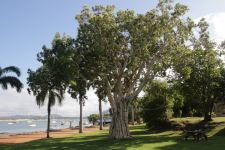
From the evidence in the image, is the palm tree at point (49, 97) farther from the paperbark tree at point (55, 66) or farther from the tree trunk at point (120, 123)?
the tree trunk at point (120, 123)

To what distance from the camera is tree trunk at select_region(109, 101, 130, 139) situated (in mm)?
39125

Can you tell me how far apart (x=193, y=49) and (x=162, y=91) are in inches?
309

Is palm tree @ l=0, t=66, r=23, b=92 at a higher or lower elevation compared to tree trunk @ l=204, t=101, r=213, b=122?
higher

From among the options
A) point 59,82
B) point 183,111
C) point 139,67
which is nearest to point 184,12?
point 139,67

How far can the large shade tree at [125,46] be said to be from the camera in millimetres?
37719

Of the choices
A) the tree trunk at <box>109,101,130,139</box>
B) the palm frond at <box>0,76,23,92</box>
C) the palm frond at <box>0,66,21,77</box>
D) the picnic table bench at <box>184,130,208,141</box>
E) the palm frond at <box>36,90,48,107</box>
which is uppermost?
the palm frond at <box>0,66,21,77</box>

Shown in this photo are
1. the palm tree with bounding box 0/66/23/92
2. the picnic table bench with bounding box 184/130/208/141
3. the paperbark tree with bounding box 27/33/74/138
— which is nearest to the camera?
the picnic table bench with bounding box 184/130/208/141

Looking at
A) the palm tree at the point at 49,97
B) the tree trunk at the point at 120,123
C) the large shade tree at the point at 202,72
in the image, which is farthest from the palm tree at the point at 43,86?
the large shade tree at the point at 202,72

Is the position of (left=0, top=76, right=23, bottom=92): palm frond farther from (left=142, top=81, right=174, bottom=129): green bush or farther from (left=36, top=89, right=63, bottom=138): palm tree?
(left=142, top=81, right=174, bottom=129): green bush

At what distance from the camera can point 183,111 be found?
72938 millimetres

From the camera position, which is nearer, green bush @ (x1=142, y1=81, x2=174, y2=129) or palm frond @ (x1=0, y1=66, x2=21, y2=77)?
palm frond @ (x1=0, y1=66, x2=21, y2=77)

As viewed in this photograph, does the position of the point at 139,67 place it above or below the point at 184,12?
below

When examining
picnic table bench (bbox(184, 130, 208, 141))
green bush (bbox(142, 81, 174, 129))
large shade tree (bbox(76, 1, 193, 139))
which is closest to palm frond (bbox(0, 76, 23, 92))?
large shade tree (bbox(76, 1, 193, 139))

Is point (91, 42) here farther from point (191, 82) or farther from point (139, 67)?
point (191, 82)
